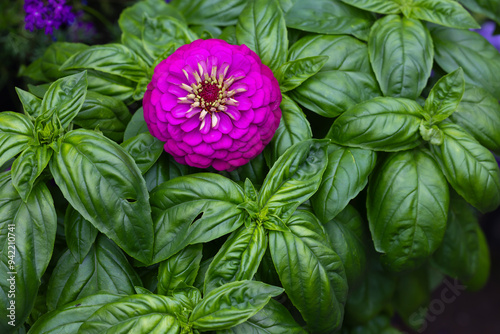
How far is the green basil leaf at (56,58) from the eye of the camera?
856 mm

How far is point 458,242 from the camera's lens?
2.98 ft

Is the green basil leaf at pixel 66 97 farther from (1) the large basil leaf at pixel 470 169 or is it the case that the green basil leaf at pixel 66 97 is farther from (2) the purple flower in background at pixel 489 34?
(2) the purple flower in background at pixel 489 34

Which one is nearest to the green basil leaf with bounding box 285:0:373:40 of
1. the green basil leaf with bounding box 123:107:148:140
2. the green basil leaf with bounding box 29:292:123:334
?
the green basil leaf with bounding box 123:107:148:140

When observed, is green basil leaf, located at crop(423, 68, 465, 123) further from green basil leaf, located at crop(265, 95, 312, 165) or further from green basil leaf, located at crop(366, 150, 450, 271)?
green basil leaf, located at crop(265, 95, 312, 165)

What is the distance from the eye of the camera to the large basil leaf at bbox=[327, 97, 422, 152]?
2.37ft

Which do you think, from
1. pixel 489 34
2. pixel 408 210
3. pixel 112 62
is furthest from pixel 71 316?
pixel 489 34

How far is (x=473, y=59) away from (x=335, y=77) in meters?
0.30

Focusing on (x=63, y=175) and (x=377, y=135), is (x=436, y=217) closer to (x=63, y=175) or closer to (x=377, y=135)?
(x=377, y=135)

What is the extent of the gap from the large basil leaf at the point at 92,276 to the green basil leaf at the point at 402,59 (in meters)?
0.53

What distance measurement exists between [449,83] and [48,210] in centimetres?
67

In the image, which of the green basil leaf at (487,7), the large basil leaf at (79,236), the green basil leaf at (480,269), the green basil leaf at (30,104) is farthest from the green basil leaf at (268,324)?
the green basil leaf at (487,7)

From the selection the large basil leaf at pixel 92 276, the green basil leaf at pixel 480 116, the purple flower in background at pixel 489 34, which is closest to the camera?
the large basil leaf at pixel 92 276

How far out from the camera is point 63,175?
2.07 ft

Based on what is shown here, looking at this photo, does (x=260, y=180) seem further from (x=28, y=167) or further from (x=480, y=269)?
(x=480, y=269)
